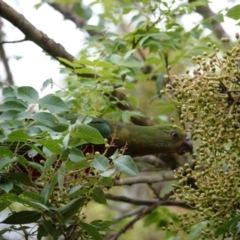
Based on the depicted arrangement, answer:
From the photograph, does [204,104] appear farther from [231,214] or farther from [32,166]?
[32,166]

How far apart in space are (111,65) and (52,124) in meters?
0.46

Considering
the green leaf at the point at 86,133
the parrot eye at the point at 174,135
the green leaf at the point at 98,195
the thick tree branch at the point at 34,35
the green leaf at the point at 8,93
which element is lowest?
the green leaf at the point at 98,195

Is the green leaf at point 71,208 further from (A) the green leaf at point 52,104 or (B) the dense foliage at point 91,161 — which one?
(A) the green leaf at point 52,104

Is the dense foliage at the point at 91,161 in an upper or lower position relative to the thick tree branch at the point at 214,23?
lower

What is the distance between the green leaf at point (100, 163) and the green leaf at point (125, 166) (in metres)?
0.02

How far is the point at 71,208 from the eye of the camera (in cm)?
130

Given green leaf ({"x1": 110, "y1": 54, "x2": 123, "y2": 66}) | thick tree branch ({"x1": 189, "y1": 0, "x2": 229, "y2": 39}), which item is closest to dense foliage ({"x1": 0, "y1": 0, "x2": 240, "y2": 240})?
green leaf ({"x1": 110, "y1": 54, "x2": 123, "y2": 66})

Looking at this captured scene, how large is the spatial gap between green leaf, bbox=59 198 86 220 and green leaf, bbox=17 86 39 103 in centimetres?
28

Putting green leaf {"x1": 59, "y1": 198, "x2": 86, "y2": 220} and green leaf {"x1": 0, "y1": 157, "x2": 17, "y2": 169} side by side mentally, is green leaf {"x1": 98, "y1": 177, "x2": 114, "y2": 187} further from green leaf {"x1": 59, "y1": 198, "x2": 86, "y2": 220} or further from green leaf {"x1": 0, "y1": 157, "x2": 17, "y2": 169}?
green leaf {"x1": 0, "y1": 157, "x2": 17, "y2": 169}

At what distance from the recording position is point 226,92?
1.31 m

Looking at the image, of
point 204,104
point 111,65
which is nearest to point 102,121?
point 111,65

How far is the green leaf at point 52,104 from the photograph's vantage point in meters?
1.43

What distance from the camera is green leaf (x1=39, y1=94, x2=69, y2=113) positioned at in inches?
56.4

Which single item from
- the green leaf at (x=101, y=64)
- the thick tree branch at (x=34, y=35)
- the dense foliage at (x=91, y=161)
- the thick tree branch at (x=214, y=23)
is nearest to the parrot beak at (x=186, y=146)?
the thick tree branch at (x=34, y=35)
